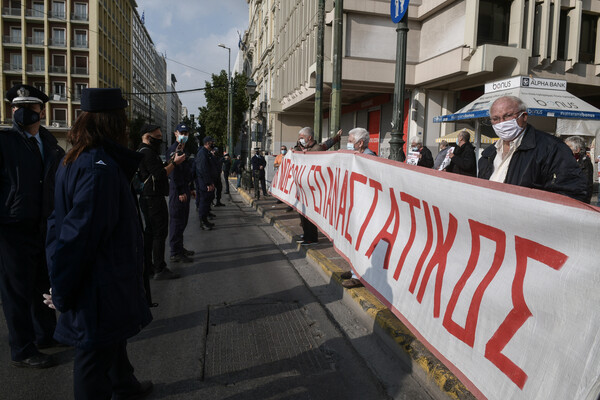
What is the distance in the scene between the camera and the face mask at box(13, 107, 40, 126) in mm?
3064

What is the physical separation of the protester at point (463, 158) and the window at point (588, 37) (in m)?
14.1

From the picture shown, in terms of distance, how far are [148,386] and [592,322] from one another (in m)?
2.53

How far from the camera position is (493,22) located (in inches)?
630

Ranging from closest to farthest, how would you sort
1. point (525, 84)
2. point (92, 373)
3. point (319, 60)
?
point (92, 373) < point (319, 60) < point (525, 84)

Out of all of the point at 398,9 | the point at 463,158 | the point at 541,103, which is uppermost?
the point at 541,103

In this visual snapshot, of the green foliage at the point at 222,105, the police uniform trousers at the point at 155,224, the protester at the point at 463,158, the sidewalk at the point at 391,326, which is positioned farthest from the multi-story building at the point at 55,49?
the protester at the point at 463,158

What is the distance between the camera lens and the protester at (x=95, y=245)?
75.3 inches

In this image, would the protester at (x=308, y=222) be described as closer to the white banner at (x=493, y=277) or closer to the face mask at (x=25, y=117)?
the white banner at (x=493, y=277)

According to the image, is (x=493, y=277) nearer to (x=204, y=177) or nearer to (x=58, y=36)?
(x=204, y=177)

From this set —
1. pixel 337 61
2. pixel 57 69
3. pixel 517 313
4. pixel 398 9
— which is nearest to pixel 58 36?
pixel 57 69

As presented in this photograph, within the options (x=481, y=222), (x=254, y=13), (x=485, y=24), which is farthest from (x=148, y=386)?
(x=254, y=13)

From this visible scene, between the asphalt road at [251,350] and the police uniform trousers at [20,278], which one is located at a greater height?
the police uniform trousers at [20,278]

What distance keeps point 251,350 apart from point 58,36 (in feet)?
210

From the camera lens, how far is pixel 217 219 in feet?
34.6
